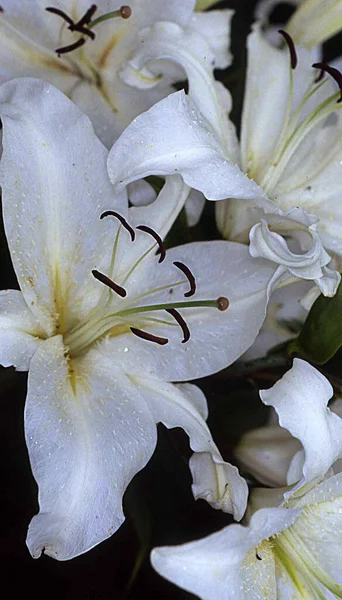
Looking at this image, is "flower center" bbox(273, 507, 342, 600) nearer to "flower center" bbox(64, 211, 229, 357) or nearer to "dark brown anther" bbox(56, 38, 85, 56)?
"flower center" bbox(64, 211, 229, 357)

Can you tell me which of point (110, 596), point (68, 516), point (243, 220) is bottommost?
point (110, 596)

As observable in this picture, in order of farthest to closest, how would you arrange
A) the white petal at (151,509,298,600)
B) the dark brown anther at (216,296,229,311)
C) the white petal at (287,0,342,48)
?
1. the white petal at (287,0,342,48)
2. the dark brown anther at (216,296,229,311)
3. the white petal at (151,509,298,600)

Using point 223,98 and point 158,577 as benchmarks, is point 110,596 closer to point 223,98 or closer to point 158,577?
point 158,577

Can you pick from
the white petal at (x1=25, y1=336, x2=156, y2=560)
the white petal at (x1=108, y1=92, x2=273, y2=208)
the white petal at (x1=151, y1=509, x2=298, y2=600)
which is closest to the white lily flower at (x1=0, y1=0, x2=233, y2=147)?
the white petal at (x1=108, y1=92, x2=273, y2=208)

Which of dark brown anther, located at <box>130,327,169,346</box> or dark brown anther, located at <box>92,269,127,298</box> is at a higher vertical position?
dark brown anther, located at <box>92,269,127,298</box>

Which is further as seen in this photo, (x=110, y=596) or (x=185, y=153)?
(x=110, y=596)

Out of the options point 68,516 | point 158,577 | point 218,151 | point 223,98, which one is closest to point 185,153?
point 218,151

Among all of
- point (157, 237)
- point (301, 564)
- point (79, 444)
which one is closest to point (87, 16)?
point (157, 237)

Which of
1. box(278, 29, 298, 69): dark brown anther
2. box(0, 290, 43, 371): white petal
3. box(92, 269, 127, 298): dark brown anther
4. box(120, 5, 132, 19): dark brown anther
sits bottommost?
box(0, 290, 43, 371): white petal
